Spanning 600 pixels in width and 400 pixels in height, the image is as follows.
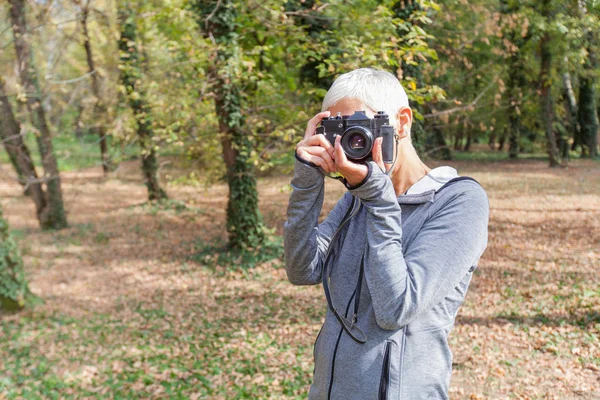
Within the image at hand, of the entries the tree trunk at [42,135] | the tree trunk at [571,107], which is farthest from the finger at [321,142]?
the tree trunk at [571,107]

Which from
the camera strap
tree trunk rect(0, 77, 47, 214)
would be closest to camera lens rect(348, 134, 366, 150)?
the camera strap

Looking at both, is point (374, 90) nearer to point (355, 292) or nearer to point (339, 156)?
point (339, 156)

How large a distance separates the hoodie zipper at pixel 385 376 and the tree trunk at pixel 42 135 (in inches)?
443

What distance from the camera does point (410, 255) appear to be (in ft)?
4.83

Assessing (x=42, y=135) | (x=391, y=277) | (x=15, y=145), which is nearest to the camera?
(x=391, y=277)

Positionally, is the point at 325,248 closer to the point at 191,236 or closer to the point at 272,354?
the point at 272,354

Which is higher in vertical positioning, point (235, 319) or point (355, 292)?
point (355, 292)

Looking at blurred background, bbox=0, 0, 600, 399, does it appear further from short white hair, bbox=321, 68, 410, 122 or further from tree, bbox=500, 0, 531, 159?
short white hair, bbox=321, 68, 410, 122

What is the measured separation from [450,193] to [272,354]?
509cm

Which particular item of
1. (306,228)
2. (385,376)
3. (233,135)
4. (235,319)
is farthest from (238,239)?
(385,376)

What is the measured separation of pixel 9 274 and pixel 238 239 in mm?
4135

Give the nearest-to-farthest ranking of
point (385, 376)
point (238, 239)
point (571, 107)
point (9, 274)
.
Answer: point (385, 376) → point (9, 274) → point (238, 239) → point (571, 107)

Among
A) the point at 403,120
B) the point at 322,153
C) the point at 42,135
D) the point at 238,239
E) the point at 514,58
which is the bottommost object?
the point at 238,239

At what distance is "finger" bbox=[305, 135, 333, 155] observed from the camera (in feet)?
5.21
